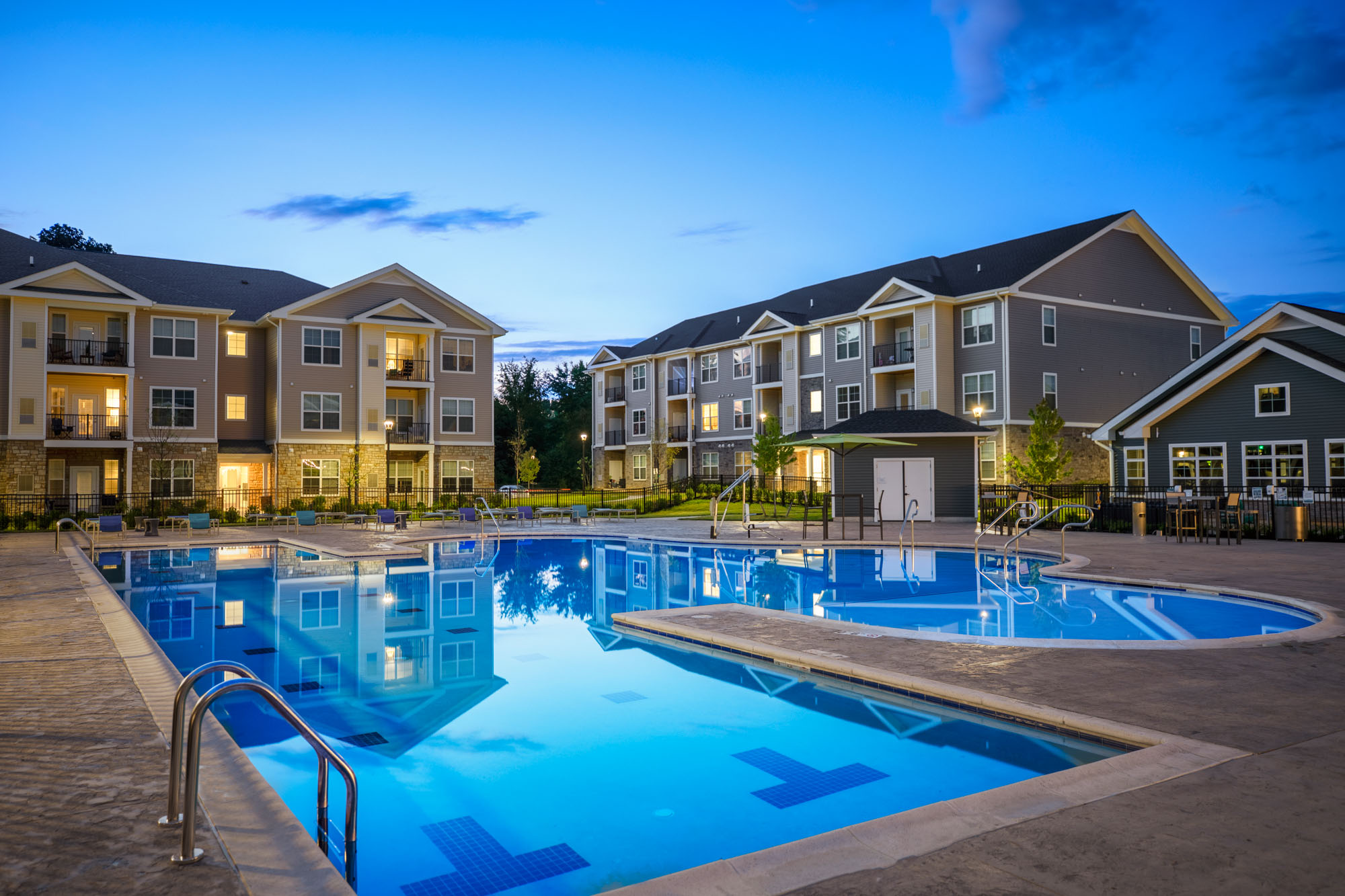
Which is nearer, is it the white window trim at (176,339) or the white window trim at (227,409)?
the white window trim at (176,339)

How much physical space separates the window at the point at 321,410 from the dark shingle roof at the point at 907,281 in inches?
836

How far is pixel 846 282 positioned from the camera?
153 feet

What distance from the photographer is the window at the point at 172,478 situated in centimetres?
3338

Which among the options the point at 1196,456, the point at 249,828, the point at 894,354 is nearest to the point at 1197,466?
the point at 1196,456

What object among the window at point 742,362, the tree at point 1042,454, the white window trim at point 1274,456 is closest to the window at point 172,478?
the window at point 742,362

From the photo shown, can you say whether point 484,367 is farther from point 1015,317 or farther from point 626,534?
point 1015,317

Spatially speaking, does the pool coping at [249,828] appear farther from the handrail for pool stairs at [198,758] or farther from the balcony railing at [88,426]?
the balcony railing at [88,426]

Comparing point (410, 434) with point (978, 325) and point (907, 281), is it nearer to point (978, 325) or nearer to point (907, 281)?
point (907, 281)

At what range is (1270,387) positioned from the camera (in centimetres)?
2641

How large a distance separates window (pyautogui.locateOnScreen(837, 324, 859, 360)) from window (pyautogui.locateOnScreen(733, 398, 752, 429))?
6815mm

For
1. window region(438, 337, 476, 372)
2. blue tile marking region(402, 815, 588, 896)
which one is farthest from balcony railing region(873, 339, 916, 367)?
blue tile marking region(402, 815, 588, 896)

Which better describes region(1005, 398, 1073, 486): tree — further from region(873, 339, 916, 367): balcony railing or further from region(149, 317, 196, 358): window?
region(149, 317, 196, 358): window

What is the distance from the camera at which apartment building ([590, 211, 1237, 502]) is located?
34.9 metres

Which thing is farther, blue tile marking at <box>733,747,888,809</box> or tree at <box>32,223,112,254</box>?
tree at <box>32,223,112,254</box>
